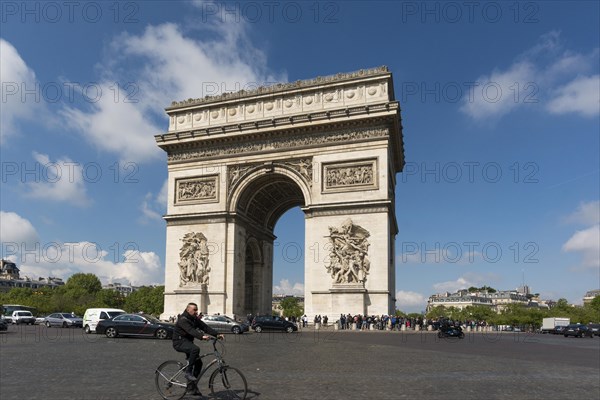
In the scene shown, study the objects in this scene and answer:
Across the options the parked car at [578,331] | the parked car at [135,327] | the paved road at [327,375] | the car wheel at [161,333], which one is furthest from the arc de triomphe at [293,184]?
the parked car at [578,331]

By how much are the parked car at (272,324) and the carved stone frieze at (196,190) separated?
8963mm

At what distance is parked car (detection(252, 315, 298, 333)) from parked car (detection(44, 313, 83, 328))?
47.3ft

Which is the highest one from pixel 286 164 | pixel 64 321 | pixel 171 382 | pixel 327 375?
pixel 286 164

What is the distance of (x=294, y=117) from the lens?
32812 mm

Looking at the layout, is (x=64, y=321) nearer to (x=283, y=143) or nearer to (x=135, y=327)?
(x=135, y=327)

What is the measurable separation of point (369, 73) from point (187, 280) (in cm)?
1741

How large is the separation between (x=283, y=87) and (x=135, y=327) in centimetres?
1835

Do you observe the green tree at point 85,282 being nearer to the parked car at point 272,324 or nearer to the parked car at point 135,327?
the parked car at point 272,324

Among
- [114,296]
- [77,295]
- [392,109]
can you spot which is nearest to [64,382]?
[392,109]

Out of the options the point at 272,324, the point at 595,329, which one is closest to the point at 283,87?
the point at 272,324

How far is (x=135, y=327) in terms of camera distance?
74.7ft

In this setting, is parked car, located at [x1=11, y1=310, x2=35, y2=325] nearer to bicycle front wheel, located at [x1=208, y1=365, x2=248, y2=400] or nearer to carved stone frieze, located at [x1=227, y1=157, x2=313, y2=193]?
carved stone frieze, located at [x1=227, y1=157, x2=313, y2=193]

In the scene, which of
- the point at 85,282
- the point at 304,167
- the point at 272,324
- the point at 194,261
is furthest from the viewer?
the point at 85,282

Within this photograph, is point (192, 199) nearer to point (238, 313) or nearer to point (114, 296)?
point (238, 313)
